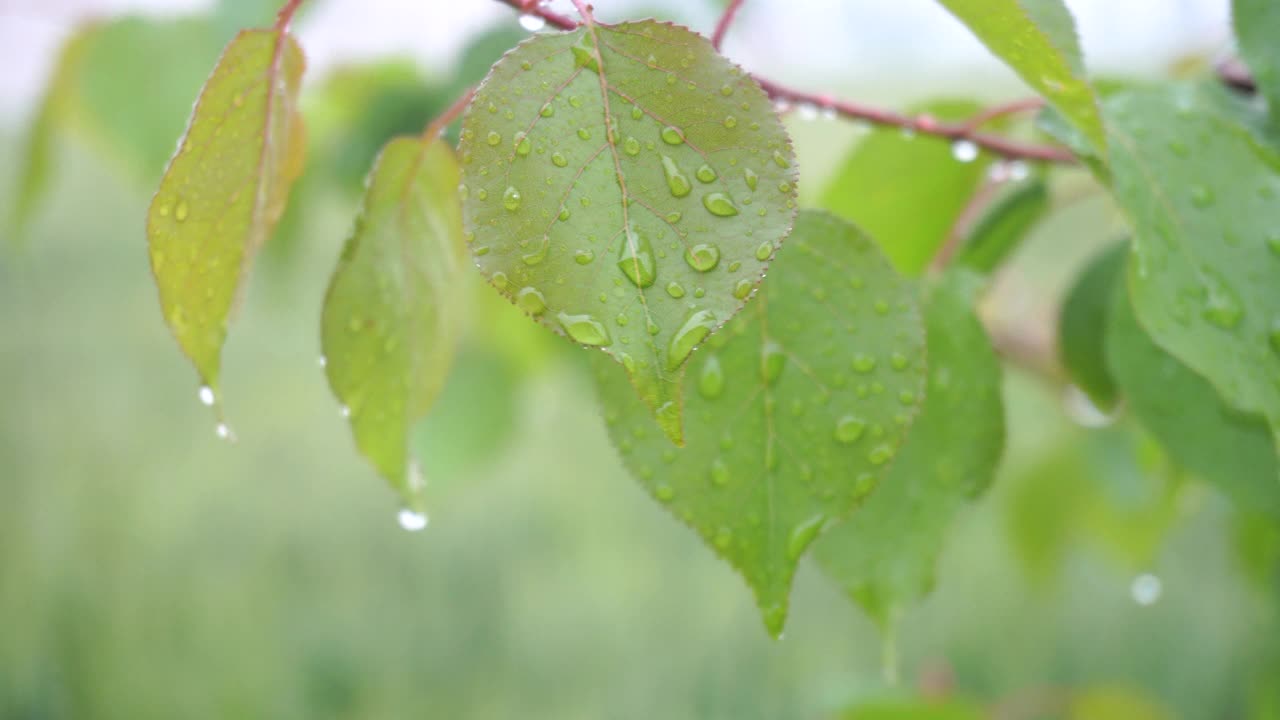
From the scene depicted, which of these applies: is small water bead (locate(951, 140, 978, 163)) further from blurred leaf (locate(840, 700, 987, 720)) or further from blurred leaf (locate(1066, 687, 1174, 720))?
blurred leaf (locate(1066, 687, 1174, 720))

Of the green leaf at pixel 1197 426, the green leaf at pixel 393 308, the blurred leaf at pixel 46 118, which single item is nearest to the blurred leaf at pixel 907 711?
the green leaf at pixel 1197 426

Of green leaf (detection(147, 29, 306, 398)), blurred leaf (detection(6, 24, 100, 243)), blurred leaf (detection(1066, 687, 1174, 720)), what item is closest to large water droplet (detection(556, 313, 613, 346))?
green leaf (detection(147, 29, 306, 398))

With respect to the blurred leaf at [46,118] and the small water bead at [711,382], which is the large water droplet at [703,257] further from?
the blurred leaf at [46,118]

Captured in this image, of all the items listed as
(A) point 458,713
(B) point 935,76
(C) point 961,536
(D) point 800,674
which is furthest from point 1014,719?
(B) point 935,76

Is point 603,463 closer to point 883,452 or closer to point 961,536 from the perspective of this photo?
point 961,536

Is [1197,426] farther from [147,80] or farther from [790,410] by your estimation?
[147,80]

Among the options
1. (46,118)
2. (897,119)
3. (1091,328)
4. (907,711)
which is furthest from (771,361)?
(46,118)
